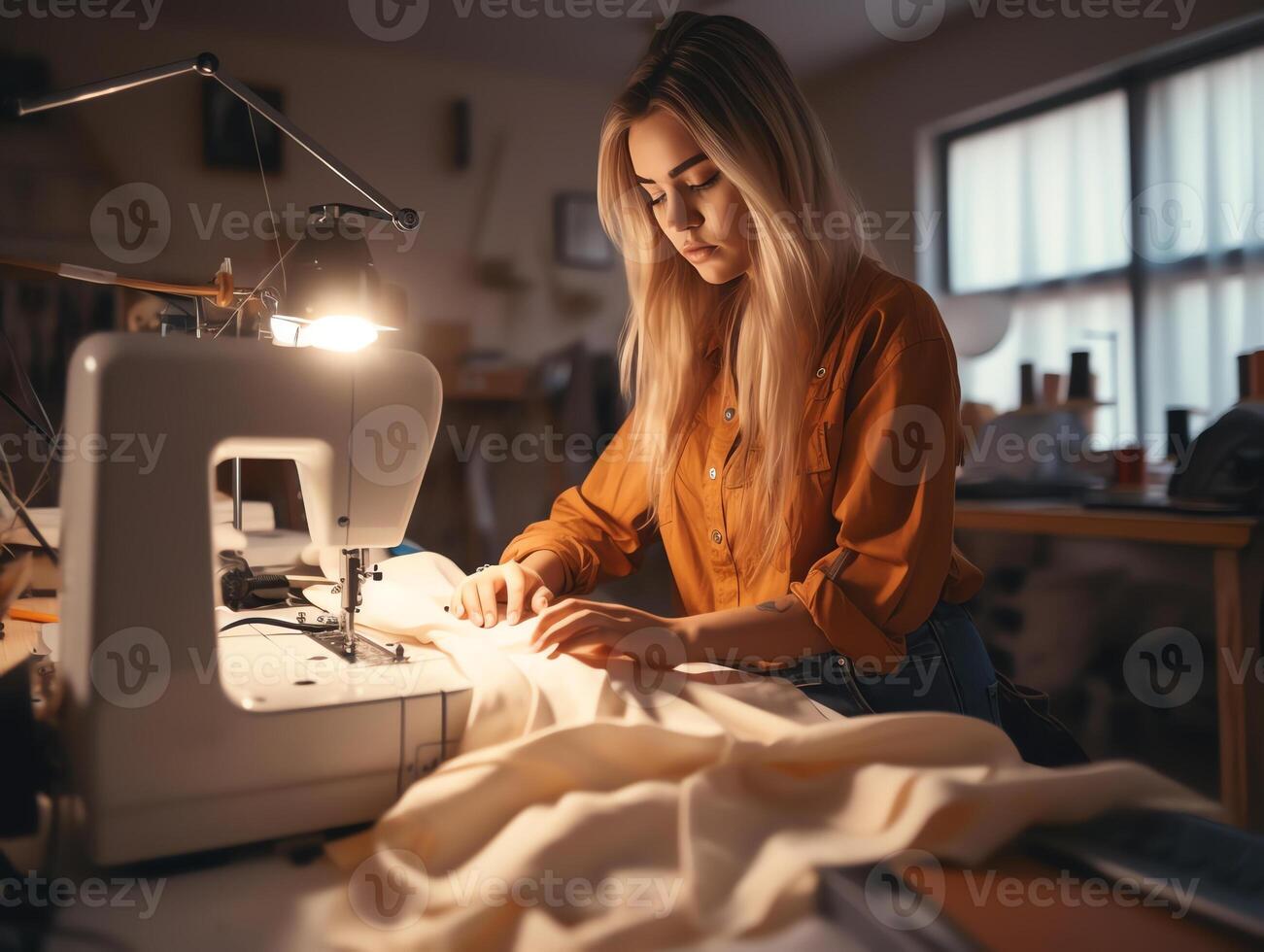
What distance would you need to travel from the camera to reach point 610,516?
138cm

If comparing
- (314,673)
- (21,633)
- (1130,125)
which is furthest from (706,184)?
(1130,125)

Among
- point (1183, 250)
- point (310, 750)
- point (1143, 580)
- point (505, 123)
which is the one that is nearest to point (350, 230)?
point (310, 750)

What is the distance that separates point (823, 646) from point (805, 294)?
463 millimetres

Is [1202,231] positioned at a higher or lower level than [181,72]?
higher

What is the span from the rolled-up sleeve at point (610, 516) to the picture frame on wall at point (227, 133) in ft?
4.63

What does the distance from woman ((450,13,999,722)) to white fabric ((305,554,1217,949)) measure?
0.65 feet

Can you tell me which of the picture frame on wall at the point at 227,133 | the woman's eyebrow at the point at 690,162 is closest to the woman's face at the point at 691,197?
the woman's eyebrow at the point at 690,162

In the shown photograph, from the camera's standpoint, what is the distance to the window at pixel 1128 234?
10.6ft

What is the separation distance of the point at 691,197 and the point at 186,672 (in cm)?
85

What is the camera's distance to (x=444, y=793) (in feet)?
1.74

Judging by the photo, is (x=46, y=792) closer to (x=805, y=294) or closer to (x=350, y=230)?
(x=350, y=230)

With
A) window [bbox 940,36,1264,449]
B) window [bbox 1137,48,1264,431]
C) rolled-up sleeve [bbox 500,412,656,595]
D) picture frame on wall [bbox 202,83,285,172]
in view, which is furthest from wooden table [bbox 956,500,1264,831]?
picture frame on wall [bbox 202,83,285,172]

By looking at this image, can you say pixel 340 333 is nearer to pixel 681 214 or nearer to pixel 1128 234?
pixel 681 214

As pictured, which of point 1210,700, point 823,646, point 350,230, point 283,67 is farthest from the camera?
point 283,67
